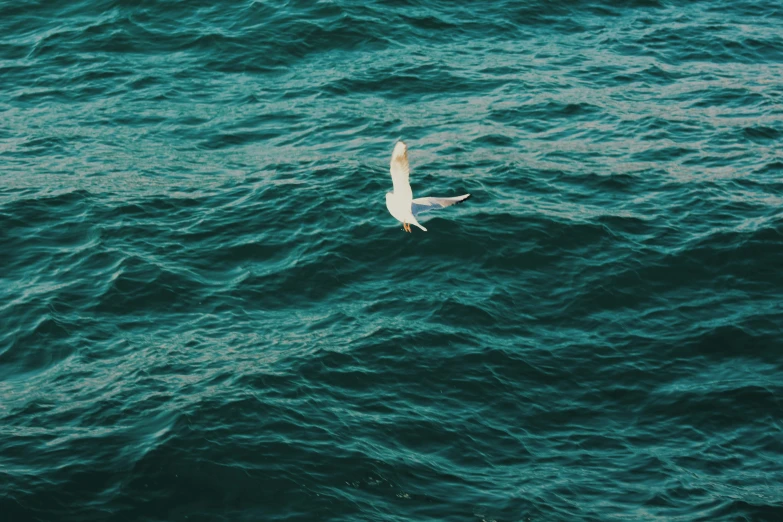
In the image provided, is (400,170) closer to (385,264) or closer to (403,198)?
(403,198)

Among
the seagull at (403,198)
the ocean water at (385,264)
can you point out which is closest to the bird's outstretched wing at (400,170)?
the seagull at (403,198)

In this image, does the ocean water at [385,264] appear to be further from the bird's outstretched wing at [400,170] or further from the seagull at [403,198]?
the bird's outstretched wing at [400,170]

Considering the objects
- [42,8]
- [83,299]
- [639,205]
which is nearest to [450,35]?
[639,205]

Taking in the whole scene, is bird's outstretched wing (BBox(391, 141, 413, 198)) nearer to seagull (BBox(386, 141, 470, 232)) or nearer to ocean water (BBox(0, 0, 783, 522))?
seagull (BBox(386, 141, 470, 232))

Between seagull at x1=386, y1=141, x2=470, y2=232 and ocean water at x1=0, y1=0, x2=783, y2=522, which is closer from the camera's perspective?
seagull at x1=386, y1=141, x2=470, y2=232

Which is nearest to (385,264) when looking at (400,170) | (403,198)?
(403,198)

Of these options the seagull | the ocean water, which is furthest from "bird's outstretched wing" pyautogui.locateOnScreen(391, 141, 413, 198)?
the ocean water
